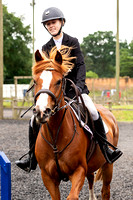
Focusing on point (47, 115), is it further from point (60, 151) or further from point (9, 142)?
point (9, 142)

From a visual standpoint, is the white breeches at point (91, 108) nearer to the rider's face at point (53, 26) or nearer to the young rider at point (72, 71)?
the young rider at point (72, 71)

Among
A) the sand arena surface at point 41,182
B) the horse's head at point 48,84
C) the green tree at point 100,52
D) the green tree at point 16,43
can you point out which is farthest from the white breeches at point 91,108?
the green tree at point 100,52

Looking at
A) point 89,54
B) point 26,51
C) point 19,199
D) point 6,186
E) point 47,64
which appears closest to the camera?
point 6,186

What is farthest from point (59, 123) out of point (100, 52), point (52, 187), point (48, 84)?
point (100, 52)

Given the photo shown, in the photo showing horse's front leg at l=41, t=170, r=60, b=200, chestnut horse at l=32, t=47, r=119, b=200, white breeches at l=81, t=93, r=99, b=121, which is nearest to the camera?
chestnut horse at l=32, t=47, r=119, b=200

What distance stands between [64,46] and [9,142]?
25.6 ft

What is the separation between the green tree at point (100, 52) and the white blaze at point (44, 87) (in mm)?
79348

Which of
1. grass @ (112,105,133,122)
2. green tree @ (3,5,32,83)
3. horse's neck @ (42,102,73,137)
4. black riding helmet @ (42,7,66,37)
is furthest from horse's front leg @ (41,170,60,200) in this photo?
green tree @ (3,5,32,83)

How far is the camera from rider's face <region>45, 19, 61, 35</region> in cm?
409

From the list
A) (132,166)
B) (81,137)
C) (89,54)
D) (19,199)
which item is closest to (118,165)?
(132,166)

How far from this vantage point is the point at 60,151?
143 inches

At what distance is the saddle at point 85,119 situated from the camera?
13.0 ft

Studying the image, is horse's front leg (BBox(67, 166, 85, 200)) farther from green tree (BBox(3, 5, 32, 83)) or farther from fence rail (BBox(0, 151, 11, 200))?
green tree (BBox(3, 5, 32, 83))

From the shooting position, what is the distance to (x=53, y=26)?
161 inches
